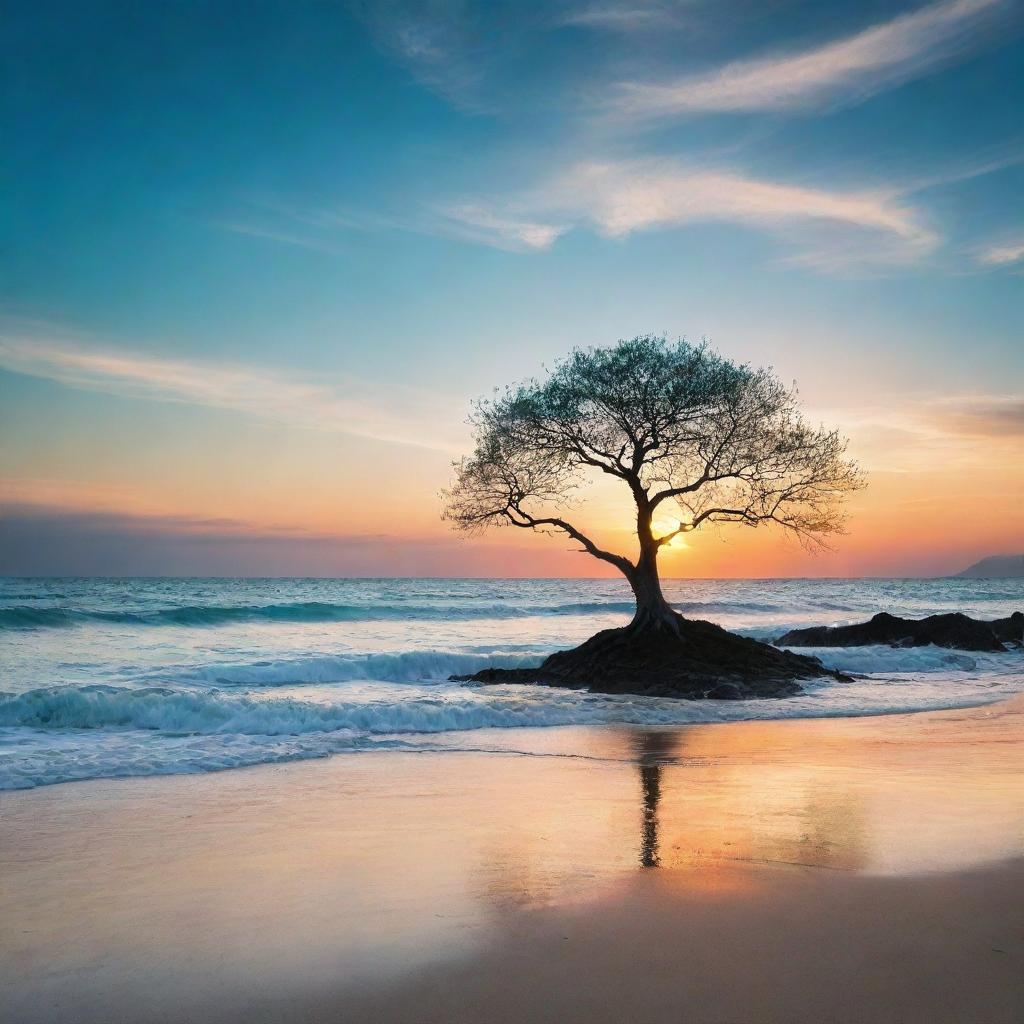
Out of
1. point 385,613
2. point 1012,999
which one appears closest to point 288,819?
point 1012,999

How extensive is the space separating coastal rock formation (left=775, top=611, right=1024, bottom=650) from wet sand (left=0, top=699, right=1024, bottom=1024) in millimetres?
28848

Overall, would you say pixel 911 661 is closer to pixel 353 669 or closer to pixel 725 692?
pixel 725 692

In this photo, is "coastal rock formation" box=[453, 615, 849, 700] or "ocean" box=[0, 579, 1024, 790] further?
"coastal rock formation" box=[453, 615, 849, 700]

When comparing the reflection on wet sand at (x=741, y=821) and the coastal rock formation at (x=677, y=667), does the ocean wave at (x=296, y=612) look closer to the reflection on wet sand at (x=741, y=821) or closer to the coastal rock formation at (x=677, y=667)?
the coastal rock formation at (x=677, y=667)

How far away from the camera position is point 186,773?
12914mm

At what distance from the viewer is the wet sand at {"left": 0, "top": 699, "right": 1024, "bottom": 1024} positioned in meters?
5.02

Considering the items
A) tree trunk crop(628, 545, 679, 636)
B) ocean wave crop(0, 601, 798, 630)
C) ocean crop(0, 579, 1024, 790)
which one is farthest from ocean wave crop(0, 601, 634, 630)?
tree trunk crop(628, 545, 679, 636)

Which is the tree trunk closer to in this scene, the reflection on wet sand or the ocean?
the ocean

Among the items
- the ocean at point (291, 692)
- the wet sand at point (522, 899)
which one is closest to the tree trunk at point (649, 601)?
the ocean at point (291, 692)

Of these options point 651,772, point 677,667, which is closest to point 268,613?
point 677,667

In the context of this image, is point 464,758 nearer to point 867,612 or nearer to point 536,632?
point 536,632

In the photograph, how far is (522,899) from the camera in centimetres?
666

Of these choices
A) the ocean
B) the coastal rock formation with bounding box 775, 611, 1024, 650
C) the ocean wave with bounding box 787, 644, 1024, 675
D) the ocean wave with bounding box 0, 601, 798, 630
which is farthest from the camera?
the ocean wave with bounding box 0, 601, 798, 630

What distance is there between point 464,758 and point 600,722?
6.29m
